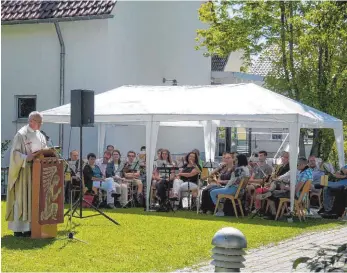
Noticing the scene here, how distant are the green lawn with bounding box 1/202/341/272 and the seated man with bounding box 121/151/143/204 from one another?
2154 mm

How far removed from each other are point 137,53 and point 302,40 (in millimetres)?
5271

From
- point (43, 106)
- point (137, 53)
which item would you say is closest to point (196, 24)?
point (137, 53)

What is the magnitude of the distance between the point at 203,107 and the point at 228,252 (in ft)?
32.9

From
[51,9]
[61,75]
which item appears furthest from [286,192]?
[51,9]

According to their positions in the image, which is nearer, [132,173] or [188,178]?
[188,178]

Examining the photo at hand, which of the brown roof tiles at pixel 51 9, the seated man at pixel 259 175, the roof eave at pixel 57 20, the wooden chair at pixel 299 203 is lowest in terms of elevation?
the wooden chair at pixel 299 203

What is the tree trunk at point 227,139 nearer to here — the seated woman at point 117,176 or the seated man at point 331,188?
the seated woman at point 117,176

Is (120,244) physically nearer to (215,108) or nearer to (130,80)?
(215,108)

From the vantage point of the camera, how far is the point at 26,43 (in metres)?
21.1

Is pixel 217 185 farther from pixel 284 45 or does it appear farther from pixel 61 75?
pixel 61 75

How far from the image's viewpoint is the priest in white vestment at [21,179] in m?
9.92

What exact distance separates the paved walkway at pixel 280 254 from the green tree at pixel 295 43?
30.0 ft

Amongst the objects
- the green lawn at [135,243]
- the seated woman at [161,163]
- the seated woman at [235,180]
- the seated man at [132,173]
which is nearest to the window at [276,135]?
the seated woman at [161,163]

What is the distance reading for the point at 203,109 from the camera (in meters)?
14.4
